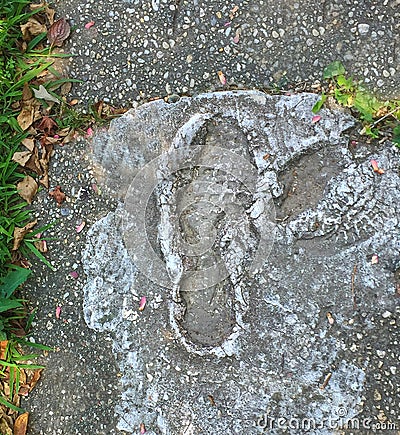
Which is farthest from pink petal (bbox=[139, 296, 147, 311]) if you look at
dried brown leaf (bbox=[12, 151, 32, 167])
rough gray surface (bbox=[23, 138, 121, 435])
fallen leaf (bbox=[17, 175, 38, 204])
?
dried brown leaf (bbox=[12, 151, 32, 167])

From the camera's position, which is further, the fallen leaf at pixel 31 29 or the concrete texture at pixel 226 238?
the fallen leaf at pixel 31 29

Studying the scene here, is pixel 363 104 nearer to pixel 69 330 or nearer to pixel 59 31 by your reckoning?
pixel 59 31

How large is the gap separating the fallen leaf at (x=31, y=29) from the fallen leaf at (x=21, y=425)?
1586mm

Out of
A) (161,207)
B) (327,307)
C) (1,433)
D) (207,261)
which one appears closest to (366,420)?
(327,307)

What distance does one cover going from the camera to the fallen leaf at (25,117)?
2375mm

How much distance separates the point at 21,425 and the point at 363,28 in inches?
82.8

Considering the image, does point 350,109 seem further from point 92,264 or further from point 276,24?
point 92,264

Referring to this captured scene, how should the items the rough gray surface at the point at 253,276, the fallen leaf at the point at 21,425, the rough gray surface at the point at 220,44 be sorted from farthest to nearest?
the fallen leaf at the point at 21,425 → the rough gray surface at the point at 220,44 → the rough gray surface at the point at 253,276

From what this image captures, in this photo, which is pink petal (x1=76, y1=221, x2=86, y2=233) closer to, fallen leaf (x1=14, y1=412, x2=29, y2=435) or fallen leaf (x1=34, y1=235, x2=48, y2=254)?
fallen leaf (x1=34, y1=235, x2=48, y2=254)

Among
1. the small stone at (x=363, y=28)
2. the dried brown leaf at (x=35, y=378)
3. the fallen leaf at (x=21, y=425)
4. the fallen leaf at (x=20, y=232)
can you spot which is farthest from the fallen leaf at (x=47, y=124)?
the small stone at (x=363, y=28)

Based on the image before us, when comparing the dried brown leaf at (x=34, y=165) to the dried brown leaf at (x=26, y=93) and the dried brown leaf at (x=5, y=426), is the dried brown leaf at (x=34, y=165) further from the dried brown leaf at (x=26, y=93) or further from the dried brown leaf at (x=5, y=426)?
the dried brown leaf at (x=5, y=426)

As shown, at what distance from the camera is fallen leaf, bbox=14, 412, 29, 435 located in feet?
7.61

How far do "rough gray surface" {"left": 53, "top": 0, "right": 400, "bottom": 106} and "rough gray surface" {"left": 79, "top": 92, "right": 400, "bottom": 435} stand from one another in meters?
0.12

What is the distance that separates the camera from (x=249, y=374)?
2158mm
